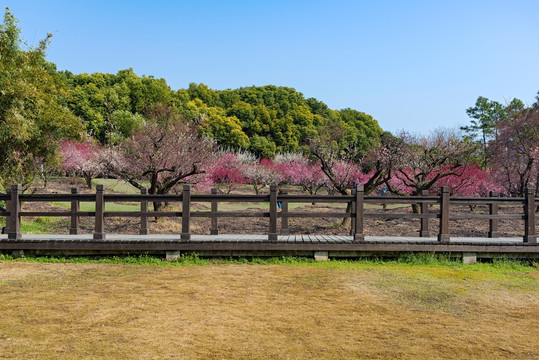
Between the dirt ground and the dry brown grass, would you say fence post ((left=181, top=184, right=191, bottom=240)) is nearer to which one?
the dry brown grass

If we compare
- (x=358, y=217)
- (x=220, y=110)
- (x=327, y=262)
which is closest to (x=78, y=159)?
(x=327, y=262)

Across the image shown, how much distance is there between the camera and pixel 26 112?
14.0 metres

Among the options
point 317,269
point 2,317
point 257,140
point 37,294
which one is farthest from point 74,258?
point 257,140

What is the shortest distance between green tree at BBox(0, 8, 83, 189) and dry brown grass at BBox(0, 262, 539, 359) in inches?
199

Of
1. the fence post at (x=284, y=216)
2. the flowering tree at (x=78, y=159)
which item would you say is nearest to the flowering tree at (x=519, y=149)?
the fence post at (x=284, y=216)

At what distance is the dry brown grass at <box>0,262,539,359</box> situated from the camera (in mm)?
5371

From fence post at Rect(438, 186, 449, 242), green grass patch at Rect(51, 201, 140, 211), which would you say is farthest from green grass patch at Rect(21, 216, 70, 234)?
fence post at Rect(438, 186, 449, 242)

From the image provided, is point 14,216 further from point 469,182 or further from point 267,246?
point 469,182

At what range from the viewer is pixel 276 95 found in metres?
89.4

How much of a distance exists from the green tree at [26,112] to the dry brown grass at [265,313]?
5.05m

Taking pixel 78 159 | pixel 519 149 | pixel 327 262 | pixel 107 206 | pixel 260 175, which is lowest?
pixel 107 206

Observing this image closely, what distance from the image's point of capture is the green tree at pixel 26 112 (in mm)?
13250

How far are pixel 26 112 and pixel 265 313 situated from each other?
1066 cm

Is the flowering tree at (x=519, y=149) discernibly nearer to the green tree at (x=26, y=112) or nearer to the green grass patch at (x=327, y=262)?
the green grass patch at (x=327, y=262)
